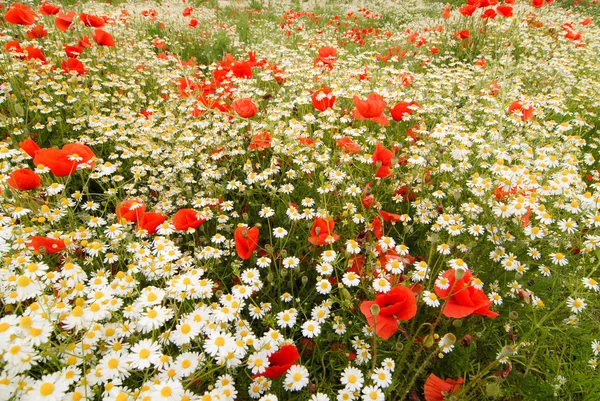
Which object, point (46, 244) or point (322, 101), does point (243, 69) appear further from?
point (46, 244)

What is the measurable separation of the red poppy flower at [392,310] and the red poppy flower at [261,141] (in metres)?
1.37

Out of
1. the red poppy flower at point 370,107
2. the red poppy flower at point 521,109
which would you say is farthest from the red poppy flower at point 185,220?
the red poppy flower at point 521,109

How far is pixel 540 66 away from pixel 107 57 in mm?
5026

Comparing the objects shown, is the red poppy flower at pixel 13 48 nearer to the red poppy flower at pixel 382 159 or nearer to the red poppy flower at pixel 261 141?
the red poppy flower at pixel 261 141

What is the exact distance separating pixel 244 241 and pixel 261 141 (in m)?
0.88

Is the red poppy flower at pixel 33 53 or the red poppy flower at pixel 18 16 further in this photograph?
the red poppy flower at pixel 33 53

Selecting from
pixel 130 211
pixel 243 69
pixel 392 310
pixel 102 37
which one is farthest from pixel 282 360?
pixel 102 37

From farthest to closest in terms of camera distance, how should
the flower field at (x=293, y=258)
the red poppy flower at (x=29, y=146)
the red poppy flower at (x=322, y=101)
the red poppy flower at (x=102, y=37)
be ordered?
the red poppy flower at (x=102, y=37) → the red poppy flower at (x=322, y=101) → the red poppy flower at (x=29, y=146) → the flower field at (x=293, y=258)

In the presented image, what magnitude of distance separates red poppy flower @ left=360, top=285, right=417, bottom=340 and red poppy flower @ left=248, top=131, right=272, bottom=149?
1371mm

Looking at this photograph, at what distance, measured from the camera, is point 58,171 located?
6.29 feet

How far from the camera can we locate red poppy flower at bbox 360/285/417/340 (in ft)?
4.55

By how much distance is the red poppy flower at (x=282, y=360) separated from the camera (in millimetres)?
1413

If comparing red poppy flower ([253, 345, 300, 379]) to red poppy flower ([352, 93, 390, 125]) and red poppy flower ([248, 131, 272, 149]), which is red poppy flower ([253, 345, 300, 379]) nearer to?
red poppy flower ([248, 131, 272, 149])

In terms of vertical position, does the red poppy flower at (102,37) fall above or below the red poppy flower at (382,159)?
above
